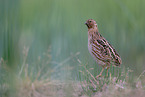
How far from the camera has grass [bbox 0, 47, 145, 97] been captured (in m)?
3.61

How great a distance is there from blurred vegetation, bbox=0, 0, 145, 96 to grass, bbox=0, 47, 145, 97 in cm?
16

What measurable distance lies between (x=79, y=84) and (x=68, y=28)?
180 centimetres

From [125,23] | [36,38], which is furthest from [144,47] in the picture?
[36,38]

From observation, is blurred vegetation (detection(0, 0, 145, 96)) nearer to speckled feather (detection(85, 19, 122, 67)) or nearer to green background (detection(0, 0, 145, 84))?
green background (detection(0, 0, 145, 84))

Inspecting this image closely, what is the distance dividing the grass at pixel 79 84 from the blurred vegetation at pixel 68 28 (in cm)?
16

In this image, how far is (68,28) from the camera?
5.66m

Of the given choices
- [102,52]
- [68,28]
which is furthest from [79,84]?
[68,28]

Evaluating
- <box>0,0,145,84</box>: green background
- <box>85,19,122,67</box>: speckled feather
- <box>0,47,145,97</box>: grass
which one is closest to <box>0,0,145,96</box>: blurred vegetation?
<box>0,0,145,84</box>: green background

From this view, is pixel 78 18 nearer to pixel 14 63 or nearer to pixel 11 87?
pixel 14 63

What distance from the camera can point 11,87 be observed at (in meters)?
3.66

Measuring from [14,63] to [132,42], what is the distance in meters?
2.29

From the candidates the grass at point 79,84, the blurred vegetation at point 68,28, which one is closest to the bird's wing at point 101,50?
the grass at point 79,84

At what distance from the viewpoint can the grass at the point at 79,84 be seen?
11.8 feet

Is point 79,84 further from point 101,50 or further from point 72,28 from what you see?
point 72,28
